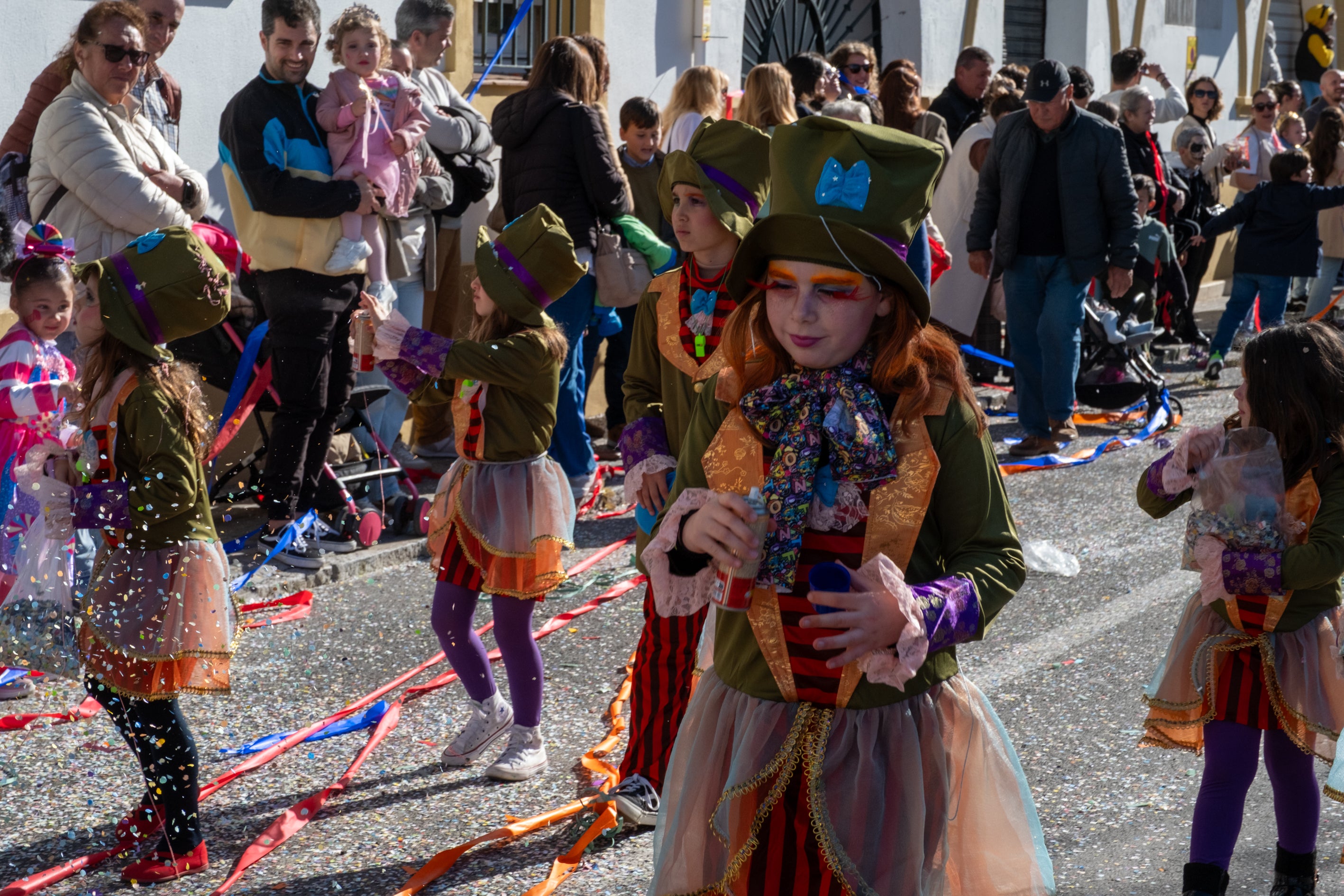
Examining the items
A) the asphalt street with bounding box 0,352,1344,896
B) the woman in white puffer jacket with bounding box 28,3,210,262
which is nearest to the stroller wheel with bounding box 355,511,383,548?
the asphalt street with bounding box 0,352,1344,896

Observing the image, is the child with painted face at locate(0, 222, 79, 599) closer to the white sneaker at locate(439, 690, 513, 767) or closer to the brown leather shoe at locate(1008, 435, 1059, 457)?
the white sneaker at locate(439, 690, 513, 767)

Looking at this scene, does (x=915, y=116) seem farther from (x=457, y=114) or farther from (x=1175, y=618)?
(x=1175, y=618)

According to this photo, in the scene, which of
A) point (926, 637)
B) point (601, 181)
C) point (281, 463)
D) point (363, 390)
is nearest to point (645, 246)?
point (601, 181)

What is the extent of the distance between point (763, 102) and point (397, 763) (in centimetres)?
454

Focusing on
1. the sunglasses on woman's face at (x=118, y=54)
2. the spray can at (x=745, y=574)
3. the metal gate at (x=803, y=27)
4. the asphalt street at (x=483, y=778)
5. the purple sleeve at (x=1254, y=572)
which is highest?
the metal gate at (x=803, y=27)

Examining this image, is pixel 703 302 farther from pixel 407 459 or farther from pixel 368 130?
pixel 407 459

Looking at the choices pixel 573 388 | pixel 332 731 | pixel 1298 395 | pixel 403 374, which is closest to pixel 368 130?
pixel 573 388

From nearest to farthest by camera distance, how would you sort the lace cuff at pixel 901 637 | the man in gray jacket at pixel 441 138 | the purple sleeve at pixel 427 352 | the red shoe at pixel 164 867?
the lace cuff at pixel 901 637, the red shoe at pixel 164 867, the purple sleeve at pixel 427 352, the man in gray jacket at pixel 441 138

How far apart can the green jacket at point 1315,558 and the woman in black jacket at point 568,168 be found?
411 centimetres

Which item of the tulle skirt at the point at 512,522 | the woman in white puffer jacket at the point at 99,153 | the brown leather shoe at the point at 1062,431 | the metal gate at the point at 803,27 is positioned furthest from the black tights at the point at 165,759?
the metal gate at the point at 803,27

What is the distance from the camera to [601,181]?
725cm

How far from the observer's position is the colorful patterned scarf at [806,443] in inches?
94.6

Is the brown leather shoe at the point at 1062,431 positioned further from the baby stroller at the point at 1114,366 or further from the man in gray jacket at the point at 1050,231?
the baby stroller at the point at 1114,366

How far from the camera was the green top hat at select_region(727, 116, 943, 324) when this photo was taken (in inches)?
94.0
